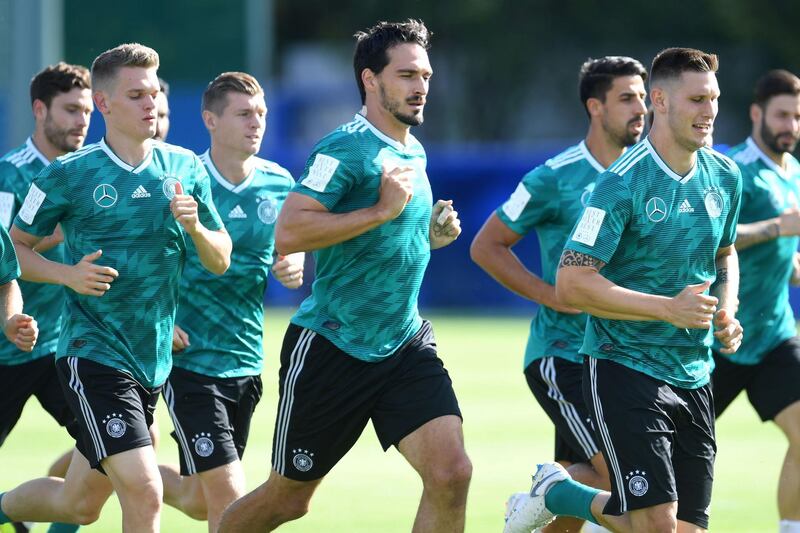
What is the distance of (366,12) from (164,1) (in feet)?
57.8

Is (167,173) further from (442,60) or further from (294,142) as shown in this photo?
(442,60)

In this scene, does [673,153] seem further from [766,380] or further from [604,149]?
[766,380]

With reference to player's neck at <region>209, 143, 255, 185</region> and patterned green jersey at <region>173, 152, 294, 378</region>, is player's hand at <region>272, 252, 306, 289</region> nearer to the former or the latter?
patterned green jersey at <region>173, 152, 294, 378</region>

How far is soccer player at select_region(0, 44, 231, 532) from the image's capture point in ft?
21.7

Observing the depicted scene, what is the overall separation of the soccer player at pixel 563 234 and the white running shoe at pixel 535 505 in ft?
0.90

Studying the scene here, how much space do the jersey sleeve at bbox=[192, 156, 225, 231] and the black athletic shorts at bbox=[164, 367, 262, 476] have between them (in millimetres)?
1013

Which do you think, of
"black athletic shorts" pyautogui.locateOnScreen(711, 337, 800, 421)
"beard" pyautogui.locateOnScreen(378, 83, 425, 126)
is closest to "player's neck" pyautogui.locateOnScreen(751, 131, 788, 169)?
"black athletic shorts" pyautogui.locateOnScreen(711, 337, 800, 421)

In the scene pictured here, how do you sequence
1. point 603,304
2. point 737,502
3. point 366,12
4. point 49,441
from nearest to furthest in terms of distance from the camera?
point 603,304, point 737,502, point 49,441, point 366,12

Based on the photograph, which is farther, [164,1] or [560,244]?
[164,1]

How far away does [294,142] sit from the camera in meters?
35.1

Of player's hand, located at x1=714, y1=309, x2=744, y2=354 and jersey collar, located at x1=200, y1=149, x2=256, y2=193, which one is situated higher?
jersey collar, located at x1=200, y1=149, x2=256, y2=193

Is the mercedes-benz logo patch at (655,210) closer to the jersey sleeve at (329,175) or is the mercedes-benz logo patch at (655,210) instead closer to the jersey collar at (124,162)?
the jersey sleeve at (329,175)

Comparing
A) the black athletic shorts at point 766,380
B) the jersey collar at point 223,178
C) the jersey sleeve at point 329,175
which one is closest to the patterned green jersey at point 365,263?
the jersey sleeve at point 329,175

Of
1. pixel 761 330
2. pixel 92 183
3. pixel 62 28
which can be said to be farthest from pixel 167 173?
pixel 62 28
